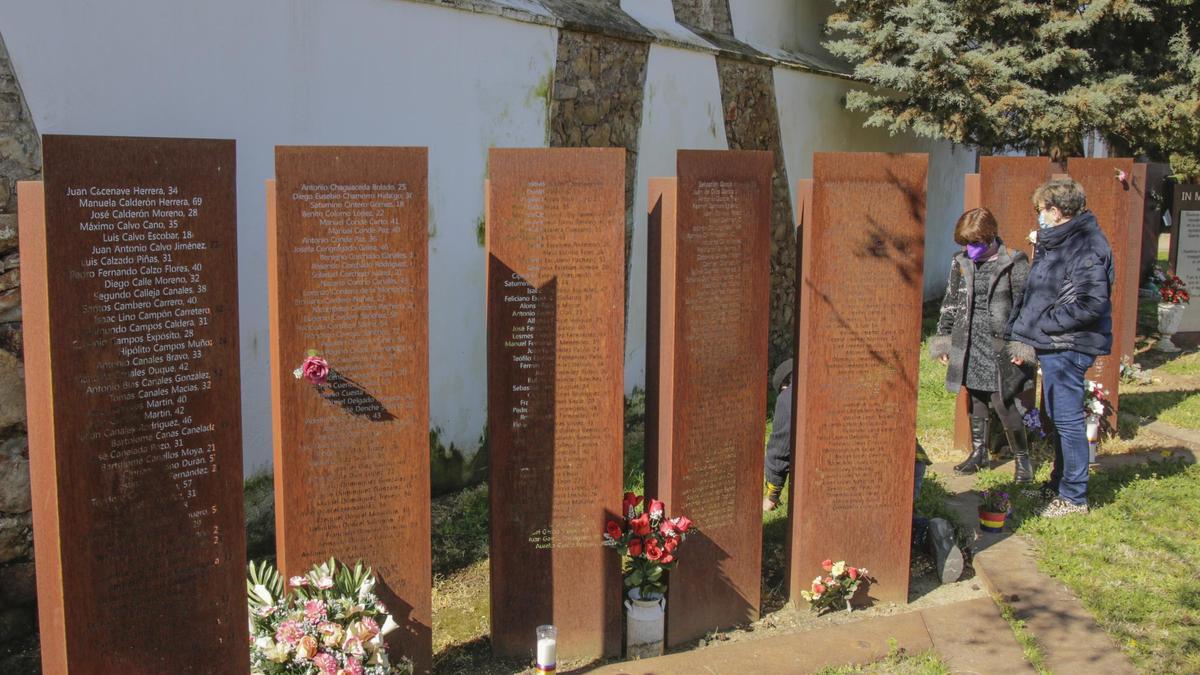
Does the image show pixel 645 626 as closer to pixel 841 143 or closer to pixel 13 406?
pixel 13 406

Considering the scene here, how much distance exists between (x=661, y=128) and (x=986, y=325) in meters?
3.32

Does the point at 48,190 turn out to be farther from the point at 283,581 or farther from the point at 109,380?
the point at 283,581

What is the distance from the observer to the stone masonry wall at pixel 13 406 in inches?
168

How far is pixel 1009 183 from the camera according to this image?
7008 millimetres

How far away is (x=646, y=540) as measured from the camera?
4363mm

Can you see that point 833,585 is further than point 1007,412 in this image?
No

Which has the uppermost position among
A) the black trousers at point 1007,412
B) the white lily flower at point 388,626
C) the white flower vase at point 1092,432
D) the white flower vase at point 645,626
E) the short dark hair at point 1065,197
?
the short dark hair at point 1065,197

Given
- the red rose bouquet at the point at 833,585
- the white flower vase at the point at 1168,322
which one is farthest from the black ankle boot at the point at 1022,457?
the white flower vase at the point at 1168,322

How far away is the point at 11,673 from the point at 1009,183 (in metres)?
6.36

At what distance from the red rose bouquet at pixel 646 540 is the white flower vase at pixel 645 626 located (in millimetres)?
36

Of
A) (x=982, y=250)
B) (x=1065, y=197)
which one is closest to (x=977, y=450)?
(x=982, y=250)

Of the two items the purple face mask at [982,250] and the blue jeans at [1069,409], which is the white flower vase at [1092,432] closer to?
the blue jeans at [1069,409]

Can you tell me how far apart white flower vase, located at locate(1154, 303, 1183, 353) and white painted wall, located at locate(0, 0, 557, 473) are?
780 cm

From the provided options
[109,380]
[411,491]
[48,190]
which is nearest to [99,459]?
[109,380]
